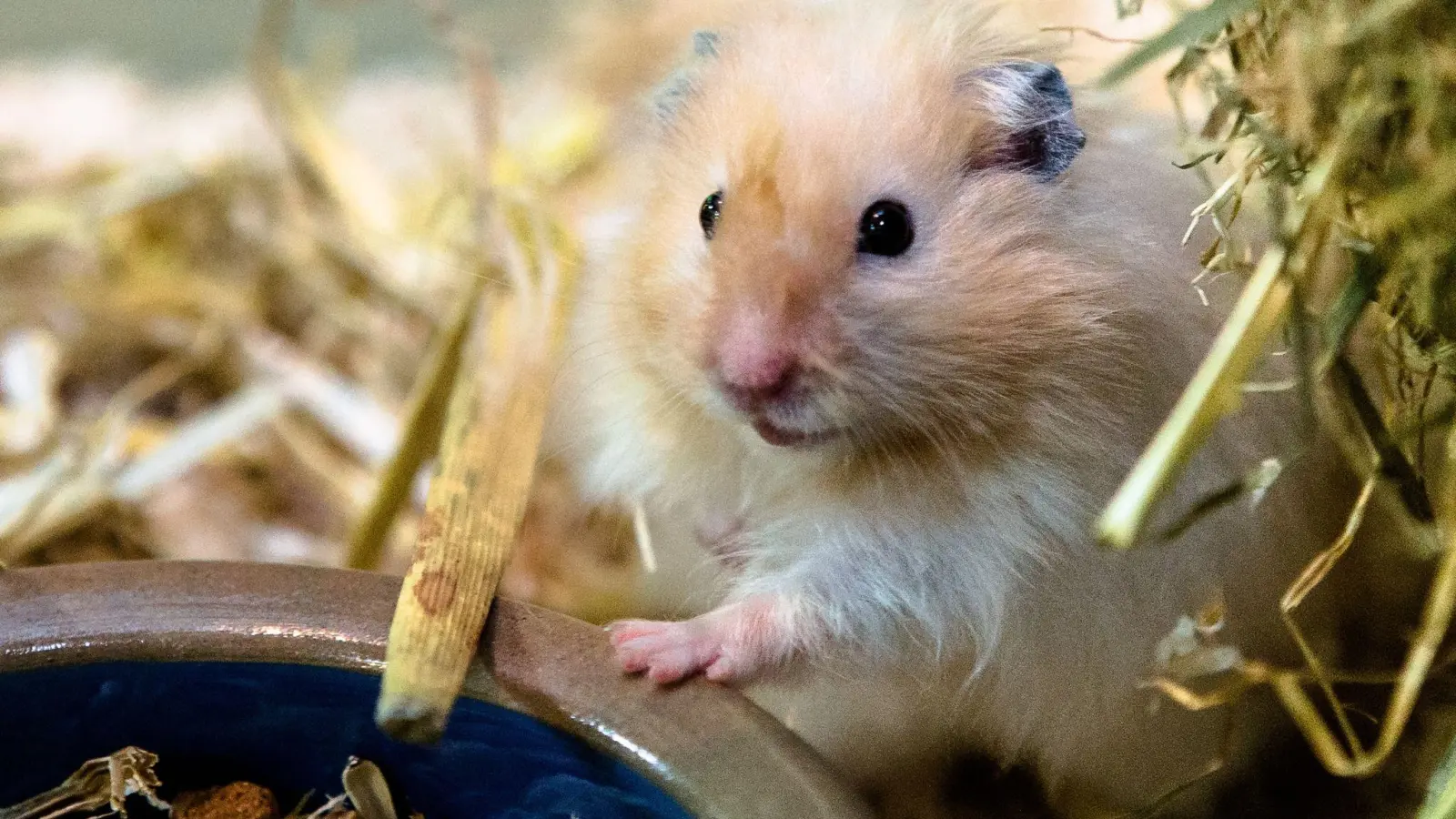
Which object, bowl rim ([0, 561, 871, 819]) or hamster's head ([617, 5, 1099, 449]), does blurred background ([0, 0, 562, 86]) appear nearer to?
hamster's head ([617, 5, 1099, 449])

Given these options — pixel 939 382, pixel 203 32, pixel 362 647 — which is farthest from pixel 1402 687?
pixel 203 32

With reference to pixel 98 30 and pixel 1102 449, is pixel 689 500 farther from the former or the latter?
pixel 98 30

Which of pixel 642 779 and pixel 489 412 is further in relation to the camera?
pixel 489 412

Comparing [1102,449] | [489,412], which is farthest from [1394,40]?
[489,412]

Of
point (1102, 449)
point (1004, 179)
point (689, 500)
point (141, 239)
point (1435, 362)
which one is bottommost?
point (141, 239)

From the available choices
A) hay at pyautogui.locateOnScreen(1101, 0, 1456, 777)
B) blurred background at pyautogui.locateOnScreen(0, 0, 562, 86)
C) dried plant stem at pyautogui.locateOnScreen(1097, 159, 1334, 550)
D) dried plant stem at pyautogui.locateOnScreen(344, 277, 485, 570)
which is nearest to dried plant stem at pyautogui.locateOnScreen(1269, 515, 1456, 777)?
hay at pyautogui.locateOnScreen(1101, 0, 1456, 777)

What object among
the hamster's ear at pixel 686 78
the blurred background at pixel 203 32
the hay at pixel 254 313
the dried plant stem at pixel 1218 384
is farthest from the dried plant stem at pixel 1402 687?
the blurred background at pixel 203 32
